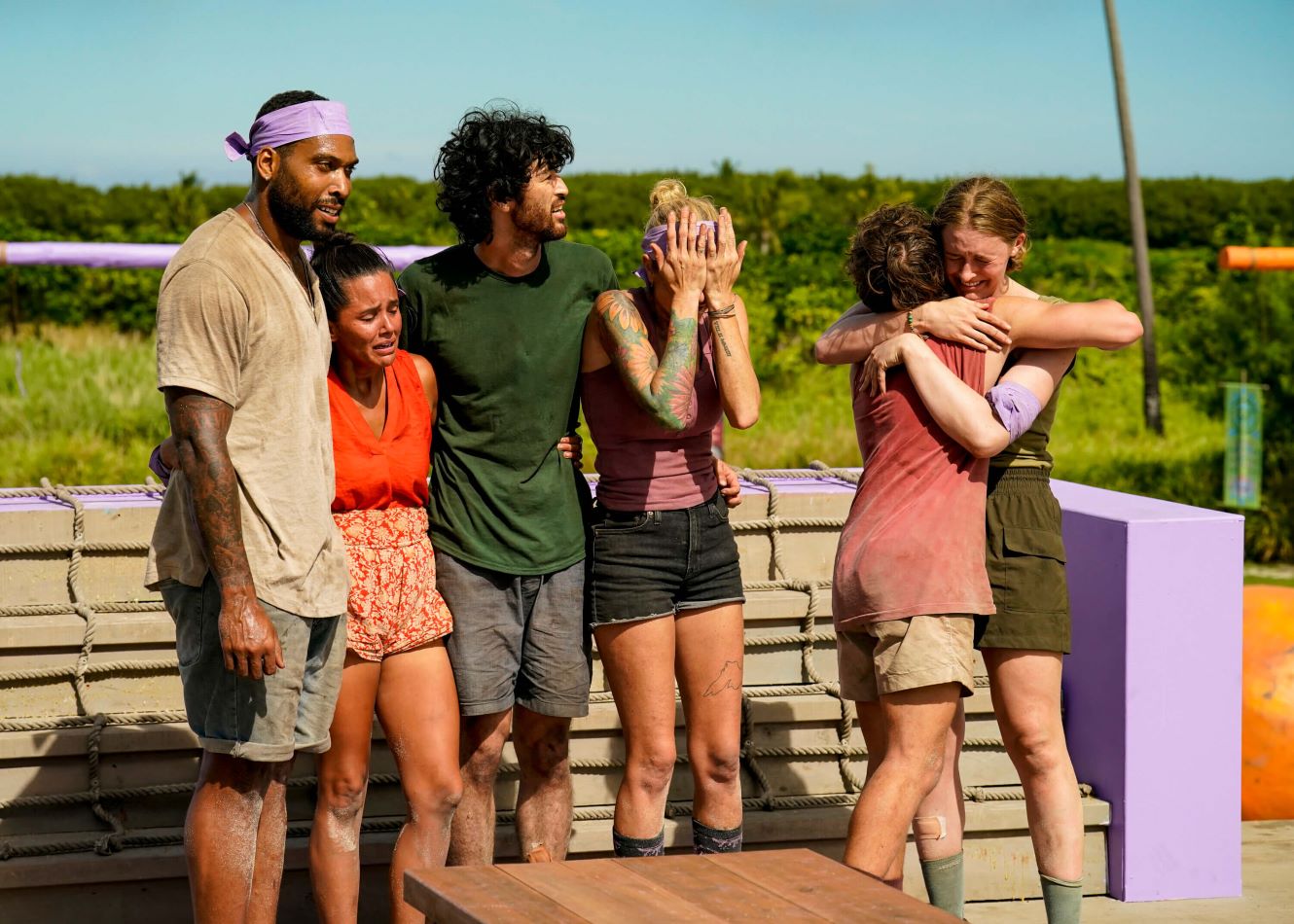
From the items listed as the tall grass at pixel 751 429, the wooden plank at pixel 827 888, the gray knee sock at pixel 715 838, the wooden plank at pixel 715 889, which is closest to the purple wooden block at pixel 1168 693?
the gray knee sock at pixel 715 838

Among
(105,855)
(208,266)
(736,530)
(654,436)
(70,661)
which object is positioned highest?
(208,266)

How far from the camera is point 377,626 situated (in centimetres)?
330

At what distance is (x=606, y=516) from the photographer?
3555 millimetres

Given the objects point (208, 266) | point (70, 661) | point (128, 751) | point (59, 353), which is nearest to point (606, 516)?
point (208, 266)

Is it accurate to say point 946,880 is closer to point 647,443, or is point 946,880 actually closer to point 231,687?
point 647,443

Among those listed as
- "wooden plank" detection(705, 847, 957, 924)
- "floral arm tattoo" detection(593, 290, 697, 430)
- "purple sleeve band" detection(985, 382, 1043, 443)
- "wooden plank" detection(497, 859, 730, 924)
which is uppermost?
"floral arm tattoo" detection(593, 290, 697, 430)

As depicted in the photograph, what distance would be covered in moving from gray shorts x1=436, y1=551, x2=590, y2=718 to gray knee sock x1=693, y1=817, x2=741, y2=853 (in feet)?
1.35

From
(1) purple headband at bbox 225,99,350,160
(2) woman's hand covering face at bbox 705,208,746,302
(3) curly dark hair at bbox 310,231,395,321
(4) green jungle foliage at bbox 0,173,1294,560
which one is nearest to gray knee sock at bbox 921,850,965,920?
(2) woman's hand covering face at bbox 705,208,746,302

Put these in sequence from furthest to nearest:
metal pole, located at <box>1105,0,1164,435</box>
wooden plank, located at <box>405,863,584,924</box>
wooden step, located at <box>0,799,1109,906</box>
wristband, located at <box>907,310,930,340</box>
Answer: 1. metal pole, located at <box>1105,0,1164,435</box>
2. wooden step, located at <box>0,799,1109,906</box>
3. wristband, located at <box>907,310,930,340</box>
4. wooden plank, located at <box>405,863,584,924</box>

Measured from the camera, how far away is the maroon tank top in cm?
351

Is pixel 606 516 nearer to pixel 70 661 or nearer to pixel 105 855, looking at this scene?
pixel 105 855

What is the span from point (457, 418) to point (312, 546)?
0.57 metres

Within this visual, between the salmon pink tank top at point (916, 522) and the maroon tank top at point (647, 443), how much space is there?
0.39m

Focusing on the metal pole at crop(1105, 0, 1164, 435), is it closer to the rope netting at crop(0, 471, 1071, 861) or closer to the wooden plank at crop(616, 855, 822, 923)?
the rope netting at crop(0, 471, 1071, 861)
